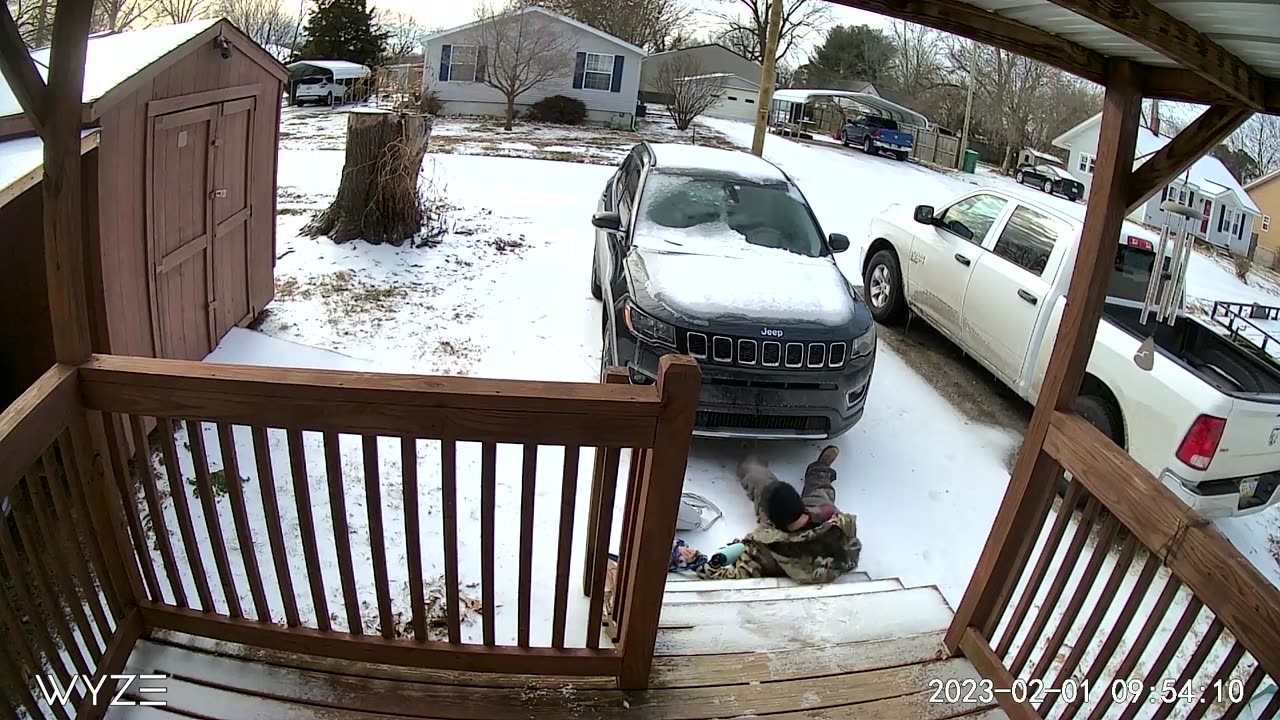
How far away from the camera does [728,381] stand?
4.72m

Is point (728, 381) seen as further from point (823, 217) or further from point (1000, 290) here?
point (823, 217)

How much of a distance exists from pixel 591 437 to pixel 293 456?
733 mm

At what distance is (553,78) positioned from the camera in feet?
81.9

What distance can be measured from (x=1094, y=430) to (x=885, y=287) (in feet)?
18.0

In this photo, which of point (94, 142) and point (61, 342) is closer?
point (61, 342)

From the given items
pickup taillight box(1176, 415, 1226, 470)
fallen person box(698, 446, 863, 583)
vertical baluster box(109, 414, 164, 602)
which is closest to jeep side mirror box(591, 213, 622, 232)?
fallen person box(698, 446, 863, 583)

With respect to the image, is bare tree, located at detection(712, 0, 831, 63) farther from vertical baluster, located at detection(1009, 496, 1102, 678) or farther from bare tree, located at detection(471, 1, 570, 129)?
vertical baluster, located at detection(1009, 496, 1102, 678)

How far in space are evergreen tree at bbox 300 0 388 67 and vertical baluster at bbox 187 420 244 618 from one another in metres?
28.9

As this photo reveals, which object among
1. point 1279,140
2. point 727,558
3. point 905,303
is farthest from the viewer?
point 1279,140

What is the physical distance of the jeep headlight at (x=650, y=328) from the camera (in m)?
4.71

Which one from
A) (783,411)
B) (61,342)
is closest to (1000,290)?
(783,411)

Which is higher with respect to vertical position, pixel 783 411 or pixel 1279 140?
pixel 1279 140

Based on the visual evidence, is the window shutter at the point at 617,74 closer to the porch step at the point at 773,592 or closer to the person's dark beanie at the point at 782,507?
the person's dark beanie at the point at 782,507

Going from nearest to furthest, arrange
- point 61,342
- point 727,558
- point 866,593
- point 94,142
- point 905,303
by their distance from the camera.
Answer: point 61,342
point 866,593
point 94,142
point 727,558
point 905,303
